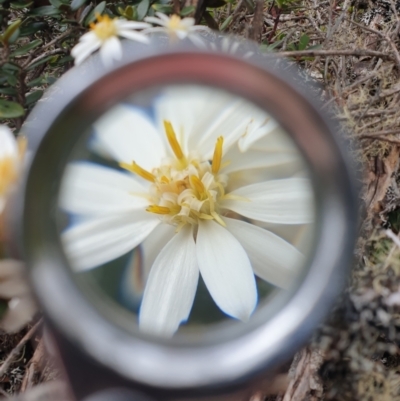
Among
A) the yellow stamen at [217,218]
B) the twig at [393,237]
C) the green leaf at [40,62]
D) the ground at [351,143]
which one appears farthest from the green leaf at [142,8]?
the twig at [393,237]

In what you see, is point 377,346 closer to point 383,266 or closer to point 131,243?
point 383,266

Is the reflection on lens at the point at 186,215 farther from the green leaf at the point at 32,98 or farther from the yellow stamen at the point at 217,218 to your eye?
the green leaf at the point at 32,98

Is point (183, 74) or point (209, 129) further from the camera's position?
point (209, 129)

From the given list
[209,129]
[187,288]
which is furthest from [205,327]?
[209,129]

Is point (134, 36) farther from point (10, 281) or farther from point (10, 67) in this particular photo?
point (10, 281)

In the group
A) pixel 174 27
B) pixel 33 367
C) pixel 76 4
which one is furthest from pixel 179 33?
pixel 33 367

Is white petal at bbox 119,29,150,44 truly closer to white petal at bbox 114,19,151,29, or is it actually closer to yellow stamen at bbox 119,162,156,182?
white petal at bbox 114,19,151,29
